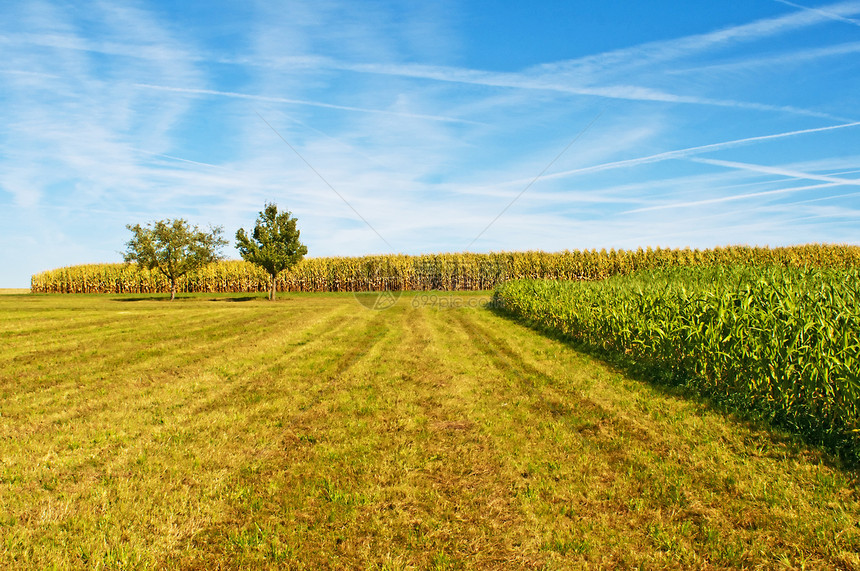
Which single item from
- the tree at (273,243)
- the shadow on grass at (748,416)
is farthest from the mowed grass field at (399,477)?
the tree at (273,243)

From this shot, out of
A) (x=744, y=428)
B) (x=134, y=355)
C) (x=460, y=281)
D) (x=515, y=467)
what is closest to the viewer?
(x=515, y=467)

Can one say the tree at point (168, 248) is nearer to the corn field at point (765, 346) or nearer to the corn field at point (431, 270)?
the corn field at point (431, 270)

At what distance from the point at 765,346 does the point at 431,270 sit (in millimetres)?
51516

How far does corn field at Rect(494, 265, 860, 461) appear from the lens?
6.33 meters

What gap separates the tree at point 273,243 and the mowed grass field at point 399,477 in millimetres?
29872

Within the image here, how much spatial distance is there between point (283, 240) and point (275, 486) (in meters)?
38.5

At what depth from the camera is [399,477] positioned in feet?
17.1

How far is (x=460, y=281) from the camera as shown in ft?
193

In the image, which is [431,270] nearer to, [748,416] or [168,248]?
[168,248]

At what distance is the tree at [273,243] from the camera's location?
3966cm

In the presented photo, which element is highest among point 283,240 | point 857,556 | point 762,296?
point 283,240

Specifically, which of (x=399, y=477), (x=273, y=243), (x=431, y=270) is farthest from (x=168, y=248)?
(x=399, y=477)

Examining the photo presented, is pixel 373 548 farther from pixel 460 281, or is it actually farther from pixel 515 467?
pixel 460 281

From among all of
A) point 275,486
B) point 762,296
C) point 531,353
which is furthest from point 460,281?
point 275,486
